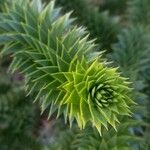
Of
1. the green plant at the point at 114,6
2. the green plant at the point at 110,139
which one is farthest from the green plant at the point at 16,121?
the green plant at the point at 114,6

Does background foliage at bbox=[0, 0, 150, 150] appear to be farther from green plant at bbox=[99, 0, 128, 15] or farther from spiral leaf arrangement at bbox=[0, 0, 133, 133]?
green plant at bbox=[99, 0, 128, 15]

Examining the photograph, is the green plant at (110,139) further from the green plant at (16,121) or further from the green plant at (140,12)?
the green plant at (140,12)

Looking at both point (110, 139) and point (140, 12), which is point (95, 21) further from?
point (110, 139)

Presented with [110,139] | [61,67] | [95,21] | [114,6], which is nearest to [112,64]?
Result: [95,21]

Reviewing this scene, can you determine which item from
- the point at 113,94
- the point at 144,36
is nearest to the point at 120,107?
the point at 113,94

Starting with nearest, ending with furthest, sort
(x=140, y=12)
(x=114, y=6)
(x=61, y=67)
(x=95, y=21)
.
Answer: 1. (x=61, y=67)
2. (x=95, y=21)
3. (x=140, y=12)
4. (x=114, y=6)

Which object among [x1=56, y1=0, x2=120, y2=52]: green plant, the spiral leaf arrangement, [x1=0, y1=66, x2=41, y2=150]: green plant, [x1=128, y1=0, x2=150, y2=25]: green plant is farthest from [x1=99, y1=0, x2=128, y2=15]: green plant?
the spiral leaf arrangement

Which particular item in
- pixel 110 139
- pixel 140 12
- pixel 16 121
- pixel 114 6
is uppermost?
pixel 114 6

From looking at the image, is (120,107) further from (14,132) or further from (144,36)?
(14,132)

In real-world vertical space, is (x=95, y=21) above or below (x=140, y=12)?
below
